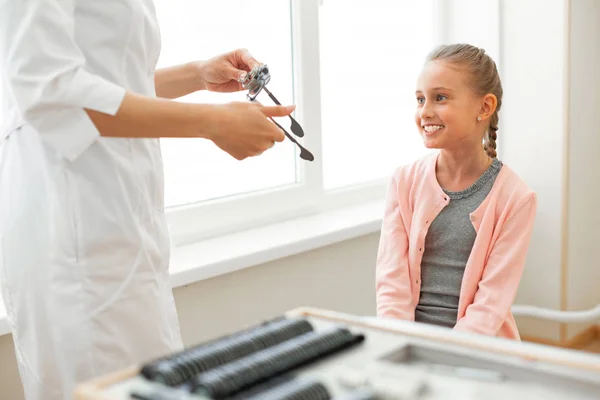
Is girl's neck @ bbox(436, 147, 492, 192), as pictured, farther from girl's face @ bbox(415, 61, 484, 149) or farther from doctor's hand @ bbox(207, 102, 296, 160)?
doctor's hand @ bbox(207, 102, 296, 160)

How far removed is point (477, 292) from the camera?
1845 mm

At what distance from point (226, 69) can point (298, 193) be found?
117cm

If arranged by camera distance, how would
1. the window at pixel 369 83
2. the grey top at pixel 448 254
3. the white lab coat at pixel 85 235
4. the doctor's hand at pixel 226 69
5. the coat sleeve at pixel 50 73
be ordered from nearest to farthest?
the coat sleeve at pixel 50 73 → the white lab coat at pixel 85 235 → the doctor's hand at pixel 226 69 → the grey top at pixel 448 254 → the window at pixel 369 83

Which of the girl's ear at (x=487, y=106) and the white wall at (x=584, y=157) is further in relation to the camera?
the white wall at (x=584, y=157)

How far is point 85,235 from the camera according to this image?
3.91 ft

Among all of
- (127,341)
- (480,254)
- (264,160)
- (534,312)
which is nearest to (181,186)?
(264,160)

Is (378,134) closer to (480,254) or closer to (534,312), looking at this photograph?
(534,312)

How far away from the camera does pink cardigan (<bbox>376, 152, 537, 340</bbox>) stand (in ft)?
5.98

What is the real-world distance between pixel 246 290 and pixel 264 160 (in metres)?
0.52

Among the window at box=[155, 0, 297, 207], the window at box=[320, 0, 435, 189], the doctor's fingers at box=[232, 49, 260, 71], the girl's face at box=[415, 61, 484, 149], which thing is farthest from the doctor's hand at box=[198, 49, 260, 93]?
the window at box=[320, 0, 435, 189]

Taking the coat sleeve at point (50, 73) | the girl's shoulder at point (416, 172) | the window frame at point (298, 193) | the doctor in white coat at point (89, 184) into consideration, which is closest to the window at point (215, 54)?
the window frame at point (298, 193)

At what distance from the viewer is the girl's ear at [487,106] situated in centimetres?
198

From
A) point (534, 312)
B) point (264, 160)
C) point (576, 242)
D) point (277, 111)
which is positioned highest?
point (277, 111)

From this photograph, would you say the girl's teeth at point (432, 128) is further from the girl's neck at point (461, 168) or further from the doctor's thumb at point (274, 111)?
the doctor's thumb at point (274, 111)
